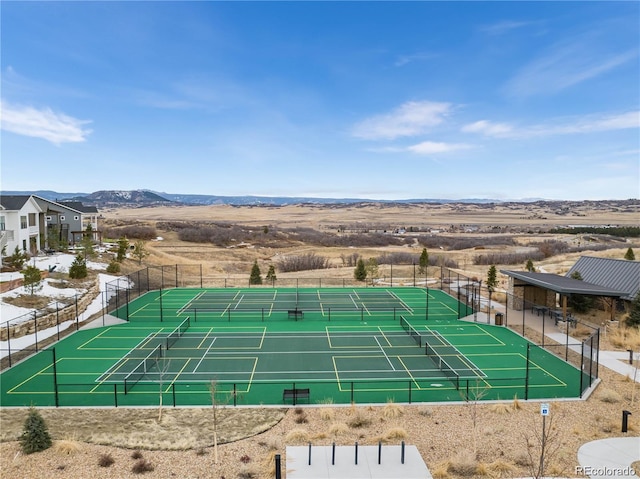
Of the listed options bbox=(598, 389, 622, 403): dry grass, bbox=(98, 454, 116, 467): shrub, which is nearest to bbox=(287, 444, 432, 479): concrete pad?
bbox=(98, 454, 116, 467): shrub

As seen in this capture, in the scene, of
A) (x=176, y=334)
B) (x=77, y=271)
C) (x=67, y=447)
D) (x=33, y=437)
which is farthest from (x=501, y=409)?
(x=77, y=271)

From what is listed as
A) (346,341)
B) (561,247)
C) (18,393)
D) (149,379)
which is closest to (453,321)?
(346,341)

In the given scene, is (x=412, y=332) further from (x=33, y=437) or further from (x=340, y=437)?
(x=33, y=437)

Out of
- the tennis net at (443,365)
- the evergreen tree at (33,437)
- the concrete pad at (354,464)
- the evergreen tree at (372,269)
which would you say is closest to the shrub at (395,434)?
the concrete pad at (354,464)

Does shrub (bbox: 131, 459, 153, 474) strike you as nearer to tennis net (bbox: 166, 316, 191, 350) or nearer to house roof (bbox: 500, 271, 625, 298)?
tennis net (bbox: 166, 316, 191, 350)

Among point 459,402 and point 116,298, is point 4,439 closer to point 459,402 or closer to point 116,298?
point 459,402

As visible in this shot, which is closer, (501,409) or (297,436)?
(297,436)
